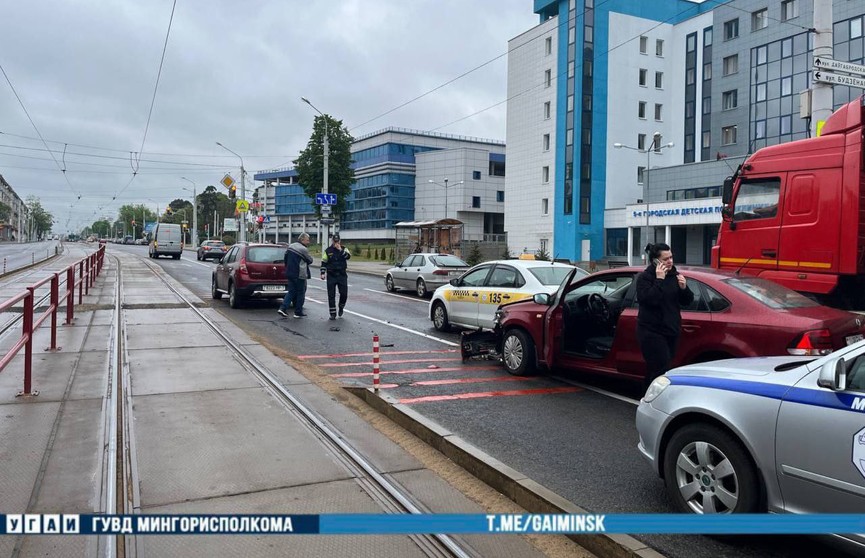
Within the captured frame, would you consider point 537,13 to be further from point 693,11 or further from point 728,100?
point 728,100

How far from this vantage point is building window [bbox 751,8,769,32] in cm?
4482

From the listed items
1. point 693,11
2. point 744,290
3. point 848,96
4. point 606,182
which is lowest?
point 744,290

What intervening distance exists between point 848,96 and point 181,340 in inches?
1620

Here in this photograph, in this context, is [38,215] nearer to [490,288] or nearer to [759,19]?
[759,19]

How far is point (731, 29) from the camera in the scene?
1905 inches

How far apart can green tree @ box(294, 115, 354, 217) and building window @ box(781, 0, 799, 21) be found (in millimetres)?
30944

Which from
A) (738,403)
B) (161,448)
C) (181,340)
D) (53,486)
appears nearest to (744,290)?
(738,403)

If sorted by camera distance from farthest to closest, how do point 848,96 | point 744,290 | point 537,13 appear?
point 537,13 < point 848,96 < point 744,290

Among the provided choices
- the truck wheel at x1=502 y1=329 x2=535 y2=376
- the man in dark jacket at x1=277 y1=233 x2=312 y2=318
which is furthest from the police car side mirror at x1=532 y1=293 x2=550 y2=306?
the man in dark jacket at x1=277 y1=233 x2=312 y2=318

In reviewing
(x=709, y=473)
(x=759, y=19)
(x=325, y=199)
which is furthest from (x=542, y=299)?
(x=759, y=19)

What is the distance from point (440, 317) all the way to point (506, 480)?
860 centimetres

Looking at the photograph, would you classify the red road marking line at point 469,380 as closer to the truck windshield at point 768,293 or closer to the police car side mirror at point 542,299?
the police car side mirror at point 542,299

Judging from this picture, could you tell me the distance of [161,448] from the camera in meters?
5.49

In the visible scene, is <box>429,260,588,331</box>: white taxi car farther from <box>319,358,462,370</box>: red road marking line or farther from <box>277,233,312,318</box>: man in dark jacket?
<box>277,233,312,318</box>: man in dark jacket
